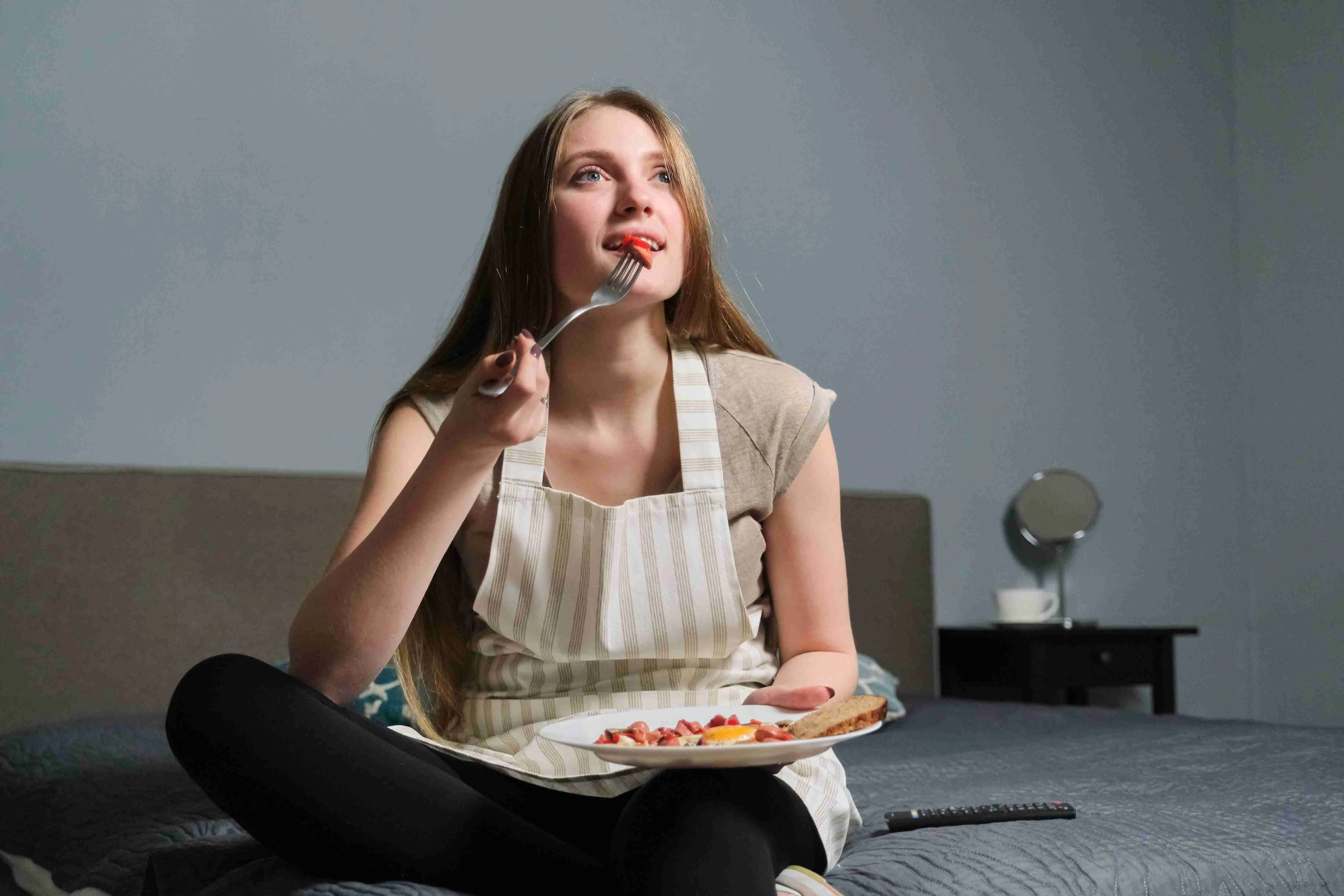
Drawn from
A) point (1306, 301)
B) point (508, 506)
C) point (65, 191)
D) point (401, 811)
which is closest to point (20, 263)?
point (65, 191)

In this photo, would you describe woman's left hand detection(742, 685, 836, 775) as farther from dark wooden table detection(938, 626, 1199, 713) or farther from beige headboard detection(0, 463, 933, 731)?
dark wooden table detection(938, 626, 1199, 713)

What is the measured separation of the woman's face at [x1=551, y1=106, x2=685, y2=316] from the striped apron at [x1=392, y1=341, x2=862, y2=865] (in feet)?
0.56

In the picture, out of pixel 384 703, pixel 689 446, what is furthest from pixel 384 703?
pixel 689 446

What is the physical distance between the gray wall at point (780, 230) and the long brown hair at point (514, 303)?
3.57ft

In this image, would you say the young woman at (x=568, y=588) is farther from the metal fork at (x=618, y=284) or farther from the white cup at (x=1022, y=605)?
the white cup at (x=1022, y=605)

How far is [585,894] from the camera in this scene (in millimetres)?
904

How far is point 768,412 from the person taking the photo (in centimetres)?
129

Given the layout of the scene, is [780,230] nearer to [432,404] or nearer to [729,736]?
[432,404]

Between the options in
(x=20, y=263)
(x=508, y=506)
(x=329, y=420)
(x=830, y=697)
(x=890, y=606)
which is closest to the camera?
(x=830, y=697)

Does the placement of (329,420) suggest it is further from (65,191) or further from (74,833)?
(74,833)

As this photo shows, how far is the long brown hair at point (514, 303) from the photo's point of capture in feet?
4.20

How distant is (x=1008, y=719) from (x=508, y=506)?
1.24 m

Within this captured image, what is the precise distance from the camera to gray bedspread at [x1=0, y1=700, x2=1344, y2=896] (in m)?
0.99

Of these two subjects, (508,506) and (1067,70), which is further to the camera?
(1067,70)
